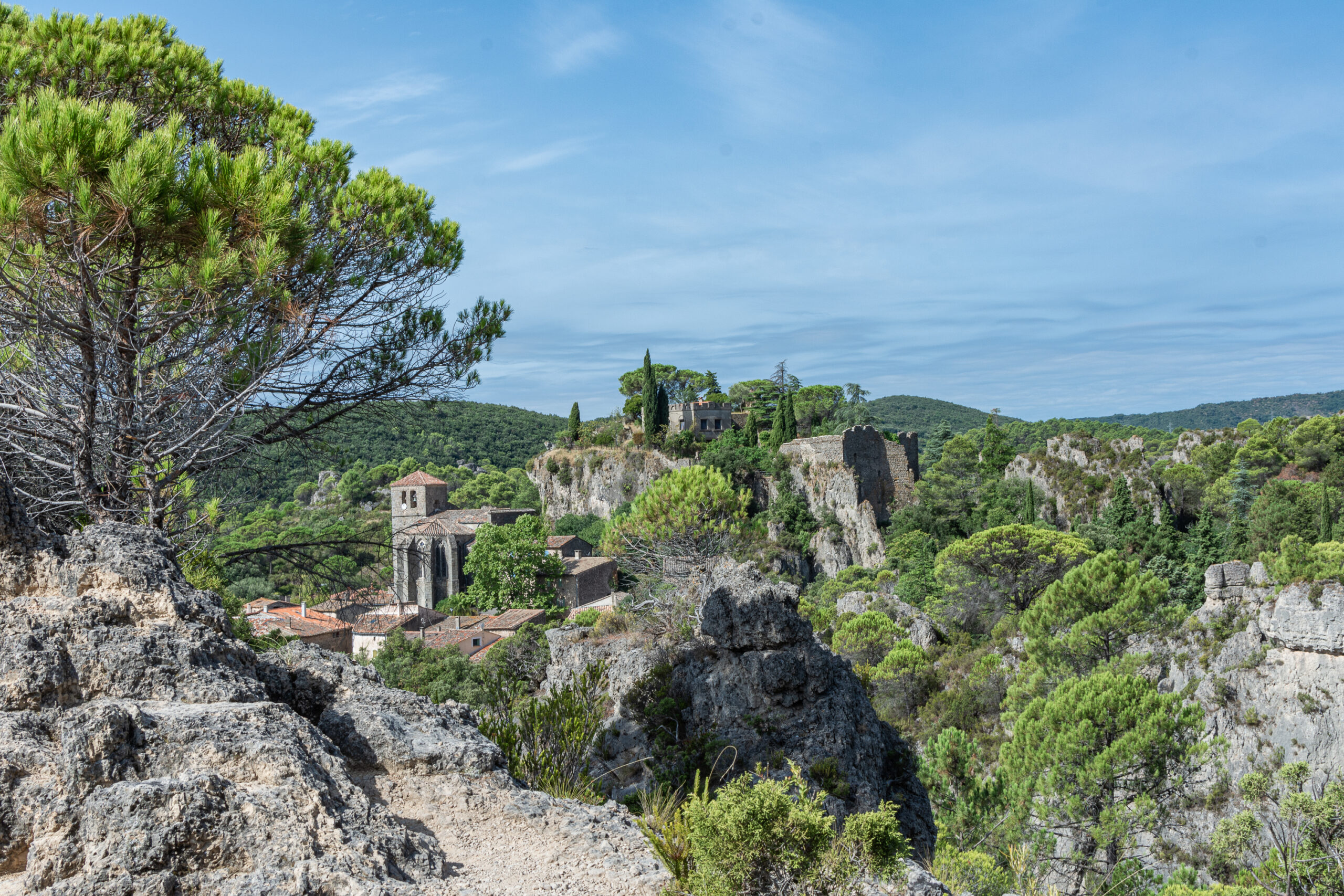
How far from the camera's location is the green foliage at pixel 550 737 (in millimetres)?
5312

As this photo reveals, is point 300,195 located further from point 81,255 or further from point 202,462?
point 202,462

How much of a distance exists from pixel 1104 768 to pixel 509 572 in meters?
27.4

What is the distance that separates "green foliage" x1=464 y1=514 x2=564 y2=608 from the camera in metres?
36.9

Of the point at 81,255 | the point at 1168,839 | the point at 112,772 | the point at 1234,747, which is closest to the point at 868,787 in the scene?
the point at 112,772

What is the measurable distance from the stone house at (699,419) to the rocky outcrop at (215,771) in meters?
44.6

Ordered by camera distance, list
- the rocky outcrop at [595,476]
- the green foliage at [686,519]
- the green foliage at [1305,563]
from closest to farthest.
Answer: the green foliage at [686,519], the green foliage at [1305,563], the rocky outcrop at [595,476]

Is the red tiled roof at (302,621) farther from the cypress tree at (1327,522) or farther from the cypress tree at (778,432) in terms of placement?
the cypress tree at (1327,522)

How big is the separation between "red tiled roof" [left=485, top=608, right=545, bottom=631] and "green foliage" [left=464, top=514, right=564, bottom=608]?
2325 mm

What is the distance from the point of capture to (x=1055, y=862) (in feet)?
47.3

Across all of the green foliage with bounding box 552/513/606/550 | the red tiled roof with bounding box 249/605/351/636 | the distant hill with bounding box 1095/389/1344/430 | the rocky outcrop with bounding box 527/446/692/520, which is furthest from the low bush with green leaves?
the distant hill with bounding box 1095/389/1344/430

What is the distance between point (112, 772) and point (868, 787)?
8.24 m

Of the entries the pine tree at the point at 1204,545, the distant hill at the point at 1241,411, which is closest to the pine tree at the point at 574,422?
the pine tree at the point at 1204,545

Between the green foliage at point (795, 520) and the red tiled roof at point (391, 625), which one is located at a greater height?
the green foliage at point (795, 520)

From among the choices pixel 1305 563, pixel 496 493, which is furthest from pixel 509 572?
pixel 1305 563
